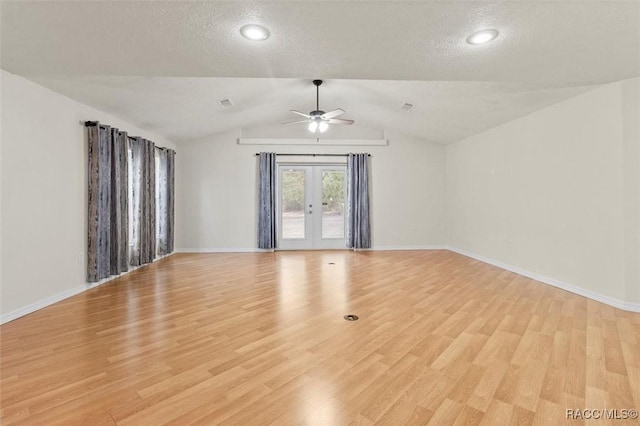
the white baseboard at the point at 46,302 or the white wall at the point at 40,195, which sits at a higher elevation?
the white wall at the point at 40,195

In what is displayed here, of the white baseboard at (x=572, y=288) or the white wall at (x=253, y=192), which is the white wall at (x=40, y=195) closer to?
the white wall at (x=253, y=192)

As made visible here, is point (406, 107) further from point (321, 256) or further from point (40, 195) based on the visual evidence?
point (40, 195)

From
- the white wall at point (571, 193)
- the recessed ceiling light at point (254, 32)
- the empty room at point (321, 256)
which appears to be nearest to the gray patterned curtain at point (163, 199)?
the empty room at point (321, 256)

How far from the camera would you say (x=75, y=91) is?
350cm

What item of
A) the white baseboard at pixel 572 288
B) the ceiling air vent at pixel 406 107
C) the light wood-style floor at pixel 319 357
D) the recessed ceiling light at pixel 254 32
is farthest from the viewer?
the ceiling air vent at pixel 406 107

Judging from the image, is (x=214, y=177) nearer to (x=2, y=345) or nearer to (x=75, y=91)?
(x=75, y=91)

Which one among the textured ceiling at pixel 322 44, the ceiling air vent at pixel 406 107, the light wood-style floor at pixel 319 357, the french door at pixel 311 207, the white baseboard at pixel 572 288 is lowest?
the light wood-style floor at pixel 319 357

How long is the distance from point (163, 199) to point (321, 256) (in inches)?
143

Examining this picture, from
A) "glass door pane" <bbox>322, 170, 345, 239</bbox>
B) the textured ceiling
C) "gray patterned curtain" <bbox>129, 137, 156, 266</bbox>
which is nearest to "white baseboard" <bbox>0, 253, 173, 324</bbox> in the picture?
"gray patterned curtain" <bbox>129, 137, 156, 266</bbox>

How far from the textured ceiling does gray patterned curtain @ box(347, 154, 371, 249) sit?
10.6ft

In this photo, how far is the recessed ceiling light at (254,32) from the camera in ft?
Answer: 7.07

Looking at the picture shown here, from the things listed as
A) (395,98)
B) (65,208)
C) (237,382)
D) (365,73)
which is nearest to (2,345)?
(65,208)

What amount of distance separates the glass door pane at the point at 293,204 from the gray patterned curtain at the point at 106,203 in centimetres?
341

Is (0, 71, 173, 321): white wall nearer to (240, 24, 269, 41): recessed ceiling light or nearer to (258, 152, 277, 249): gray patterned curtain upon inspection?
(240, 24, 269, 41): recessed ceiling light
